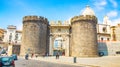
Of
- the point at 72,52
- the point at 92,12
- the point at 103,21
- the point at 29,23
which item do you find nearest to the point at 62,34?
the point at 72,52

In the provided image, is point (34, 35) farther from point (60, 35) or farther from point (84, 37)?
point (84, 37)

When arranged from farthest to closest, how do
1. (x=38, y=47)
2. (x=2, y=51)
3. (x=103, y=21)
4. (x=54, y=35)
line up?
(x=103, y=21) < (x=2, y=51) < (x=54, y=35) < (x=38, y=47)

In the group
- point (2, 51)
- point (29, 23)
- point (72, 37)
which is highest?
point (29, 23)

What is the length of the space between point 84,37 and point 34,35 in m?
12.2

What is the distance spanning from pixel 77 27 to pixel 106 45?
380 inches

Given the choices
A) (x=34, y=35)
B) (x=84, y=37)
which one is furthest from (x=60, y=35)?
(x=84, y=37)

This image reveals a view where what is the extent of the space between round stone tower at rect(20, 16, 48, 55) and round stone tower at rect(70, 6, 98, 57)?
752cm

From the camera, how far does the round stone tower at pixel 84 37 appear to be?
45.0 meters

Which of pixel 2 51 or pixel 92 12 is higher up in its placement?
pixel 92 12

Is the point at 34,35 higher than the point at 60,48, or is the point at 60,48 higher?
the point at 34,35

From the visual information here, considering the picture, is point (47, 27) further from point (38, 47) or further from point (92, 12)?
point (92, 12)

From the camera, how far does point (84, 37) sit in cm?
4559

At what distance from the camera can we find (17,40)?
267 ft

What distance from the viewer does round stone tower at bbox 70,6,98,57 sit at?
45.0m
